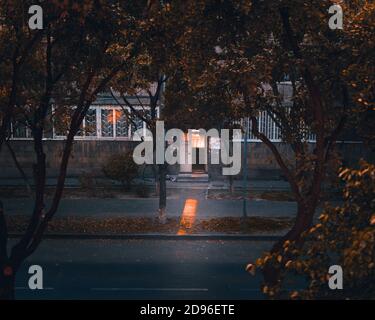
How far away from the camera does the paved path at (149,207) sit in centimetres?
1936

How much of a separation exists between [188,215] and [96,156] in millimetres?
11512

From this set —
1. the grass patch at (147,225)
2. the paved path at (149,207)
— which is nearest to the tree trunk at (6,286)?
the grass patch at (147,225)

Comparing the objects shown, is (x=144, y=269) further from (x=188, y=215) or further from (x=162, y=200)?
(x=188, y=215)

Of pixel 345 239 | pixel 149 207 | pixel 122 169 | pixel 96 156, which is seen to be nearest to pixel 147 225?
pixel 149 207

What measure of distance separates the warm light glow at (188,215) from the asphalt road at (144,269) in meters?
1.13

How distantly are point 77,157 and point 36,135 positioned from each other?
65.8ft

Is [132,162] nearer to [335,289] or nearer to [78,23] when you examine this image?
[78,23]

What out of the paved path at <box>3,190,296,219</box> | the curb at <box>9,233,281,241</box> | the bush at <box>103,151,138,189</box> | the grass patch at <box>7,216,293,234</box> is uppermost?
the bush at <box>103,151,138,189</box>

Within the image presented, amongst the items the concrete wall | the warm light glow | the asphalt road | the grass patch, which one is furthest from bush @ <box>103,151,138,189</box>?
the asphalt road

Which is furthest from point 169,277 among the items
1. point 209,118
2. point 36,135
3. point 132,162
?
point 132,162

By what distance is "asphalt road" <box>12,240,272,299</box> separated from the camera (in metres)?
11.2

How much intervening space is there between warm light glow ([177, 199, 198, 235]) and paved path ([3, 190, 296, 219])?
0.52 feet

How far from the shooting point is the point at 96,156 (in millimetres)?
29109

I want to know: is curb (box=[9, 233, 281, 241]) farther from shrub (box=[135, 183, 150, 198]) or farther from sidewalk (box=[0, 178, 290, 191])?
sidewalk (box=[0, 178, 290, 191])
